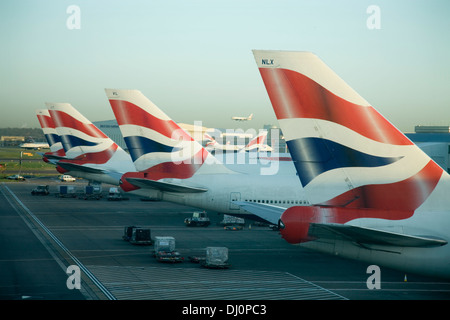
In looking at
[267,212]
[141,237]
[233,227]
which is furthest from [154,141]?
[233,227]

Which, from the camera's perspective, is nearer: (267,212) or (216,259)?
(267,212)

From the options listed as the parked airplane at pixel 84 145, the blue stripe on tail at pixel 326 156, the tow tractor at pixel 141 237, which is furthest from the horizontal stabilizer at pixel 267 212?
the parked airplane at pixel 84 145

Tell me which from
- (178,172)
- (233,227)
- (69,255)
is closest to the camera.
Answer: (69,255)

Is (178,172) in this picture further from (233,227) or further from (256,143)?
(256,143)

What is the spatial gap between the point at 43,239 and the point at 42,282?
1331cm

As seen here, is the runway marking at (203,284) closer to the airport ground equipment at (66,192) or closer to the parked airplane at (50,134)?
the airport ground equipment at (66,192)

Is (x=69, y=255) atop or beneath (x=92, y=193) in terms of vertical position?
beneath

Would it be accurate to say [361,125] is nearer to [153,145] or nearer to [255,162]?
[153,145]

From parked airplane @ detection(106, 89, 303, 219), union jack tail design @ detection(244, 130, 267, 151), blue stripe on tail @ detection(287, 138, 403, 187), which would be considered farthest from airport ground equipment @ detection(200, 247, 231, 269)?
union jack tail design @ detection(244, 130, 267, 151)

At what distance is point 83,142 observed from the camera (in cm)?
5988

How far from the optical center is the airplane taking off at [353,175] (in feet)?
44.9

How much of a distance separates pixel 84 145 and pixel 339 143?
5006 centimetres

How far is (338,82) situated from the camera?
13641 mm
